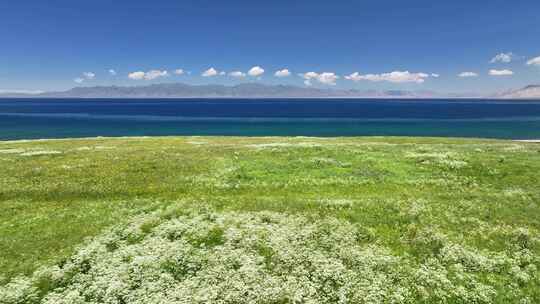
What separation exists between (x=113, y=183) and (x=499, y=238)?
32981 mm

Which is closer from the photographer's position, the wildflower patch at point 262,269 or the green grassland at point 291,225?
the wildflower patch at point 262,269

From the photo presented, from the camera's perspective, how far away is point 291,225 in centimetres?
2375

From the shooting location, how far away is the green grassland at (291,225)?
1764cm

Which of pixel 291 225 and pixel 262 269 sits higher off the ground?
pixel 291 225

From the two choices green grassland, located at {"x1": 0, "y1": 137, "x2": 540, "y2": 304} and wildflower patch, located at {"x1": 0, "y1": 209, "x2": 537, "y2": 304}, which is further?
green grassland, located at {"x1": 0, "y1": 137, "x2": 540, "y2": 304}

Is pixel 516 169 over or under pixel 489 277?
over

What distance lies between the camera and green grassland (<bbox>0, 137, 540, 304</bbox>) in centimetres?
1764

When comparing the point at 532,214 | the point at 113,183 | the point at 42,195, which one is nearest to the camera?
the point at 532,214

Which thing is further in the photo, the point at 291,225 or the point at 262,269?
the point at 291,225

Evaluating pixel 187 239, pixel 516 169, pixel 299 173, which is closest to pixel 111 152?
pixel 299 173

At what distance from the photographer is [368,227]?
2381cm

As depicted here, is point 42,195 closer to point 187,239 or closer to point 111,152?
point 187,239

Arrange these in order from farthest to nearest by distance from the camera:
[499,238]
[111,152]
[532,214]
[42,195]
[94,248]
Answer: [111,152] → [42,195] → [532,214] → [499,238] → [94,248]

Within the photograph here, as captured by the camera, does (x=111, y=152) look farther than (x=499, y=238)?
Yes
